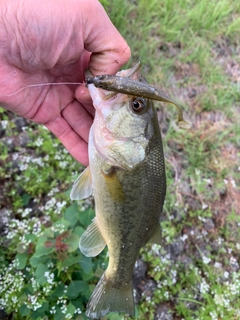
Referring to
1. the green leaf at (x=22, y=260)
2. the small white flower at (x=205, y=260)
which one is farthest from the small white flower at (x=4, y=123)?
the small white flower at (x=205, y=260)

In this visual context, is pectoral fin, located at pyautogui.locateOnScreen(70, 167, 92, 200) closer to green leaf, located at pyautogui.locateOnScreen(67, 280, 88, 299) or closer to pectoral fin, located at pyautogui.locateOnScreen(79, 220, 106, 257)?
pectoral fin, located at pyautogui.locateOnScreen(79, 220, 106, 257)

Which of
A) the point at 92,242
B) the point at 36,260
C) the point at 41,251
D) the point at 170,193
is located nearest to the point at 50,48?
the point at 92,242

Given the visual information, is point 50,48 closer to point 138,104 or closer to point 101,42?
point 101,42

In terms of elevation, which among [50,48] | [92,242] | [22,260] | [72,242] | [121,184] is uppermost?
[50,48]

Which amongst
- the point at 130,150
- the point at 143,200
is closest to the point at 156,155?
the point at 130,150

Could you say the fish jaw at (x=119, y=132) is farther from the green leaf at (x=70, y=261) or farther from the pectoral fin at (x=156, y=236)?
the green leaf at (x=70, y=261)

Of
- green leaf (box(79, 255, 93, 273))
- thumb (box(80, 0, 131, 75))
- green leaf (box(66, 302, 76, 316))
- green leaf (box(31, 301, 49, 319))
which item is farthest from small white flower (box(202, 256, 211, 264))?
thumb (box(80, 0, 131, 75))
